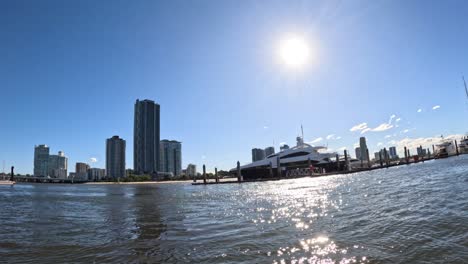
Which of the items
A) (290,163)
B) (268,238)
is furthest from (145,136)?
(268,238)

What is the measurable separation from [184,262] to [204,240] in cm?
223

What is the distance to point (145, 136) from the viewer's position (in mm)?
184625

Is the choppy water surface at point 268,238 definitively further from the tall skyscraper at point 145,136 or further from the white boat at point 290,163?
the tall skyscraper at point 145,136

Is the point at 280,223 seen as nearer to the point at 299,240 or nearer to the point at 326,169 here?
the point at 299,240

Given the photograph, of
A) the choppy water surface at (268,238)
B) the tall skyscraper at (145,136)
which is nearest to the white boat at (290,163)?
the choppy water surface at (268,238)

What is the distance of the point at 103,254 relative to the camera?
7449 millimetres

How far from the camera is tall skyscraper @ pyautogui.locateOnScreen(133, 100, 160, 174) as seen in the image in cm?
18362

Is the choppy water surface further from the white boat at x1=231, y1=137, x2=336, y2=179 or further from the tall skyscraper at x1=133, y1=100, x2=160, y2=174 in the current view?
the tall skyscraper at x1=133, y1=100, x2=160, y2=174

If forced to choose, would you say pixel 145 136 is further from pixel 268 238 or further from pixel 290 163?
pixel 268 238

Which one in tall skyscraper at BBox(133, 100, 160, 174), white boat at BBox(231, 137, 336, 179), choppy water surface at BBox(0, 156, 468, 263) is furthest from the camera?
tall skyscraper at BBox(133, 100, 160, 174)

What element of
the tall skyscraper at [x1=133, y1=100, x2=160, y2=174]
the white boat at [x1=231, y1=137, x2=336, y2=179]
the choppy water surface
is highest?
the tall skyscraper at [x1=133, y1=100, x2=160, y2=174]

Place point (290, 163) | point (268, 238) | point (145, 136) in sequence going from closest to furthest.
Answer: point (268, 238)
point (290, 163)
point (145, 136)

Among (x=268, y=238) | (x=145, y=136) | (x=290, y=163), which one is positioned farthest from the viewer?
(x=145, y=136)

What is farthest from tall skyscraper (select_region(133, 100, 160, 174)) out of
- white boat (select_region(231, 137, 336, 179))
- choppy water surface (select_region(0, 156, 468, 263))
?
choppy water surface (select_region(0, 156, 468, 263))
